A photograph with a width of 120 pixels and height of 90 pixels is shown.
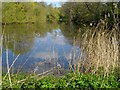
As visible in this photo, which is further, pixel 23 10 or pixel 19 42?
pixel 23 10

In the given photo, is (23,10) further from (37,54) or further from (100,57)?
(100,57)

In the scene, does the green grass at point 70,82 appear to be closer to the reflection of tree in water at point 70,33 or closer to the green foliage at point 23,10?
the green foliage at point 23,10

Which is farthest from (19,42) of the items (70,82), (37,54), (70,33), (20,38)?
(70,82)

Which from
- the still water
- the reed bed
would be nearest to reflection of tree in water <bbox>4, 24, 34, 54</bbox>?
the still water

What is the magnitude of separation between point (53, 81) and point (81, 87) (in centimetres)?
48

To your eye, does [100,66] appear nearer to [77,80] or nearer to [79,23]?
[77,80]

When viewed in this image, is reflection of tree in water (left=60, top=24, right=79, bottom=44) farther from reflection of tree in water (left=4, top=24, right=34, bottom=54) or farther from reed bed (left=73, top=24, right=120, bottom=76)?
reed bed (left=73, top=24, right=120, bottom=76)

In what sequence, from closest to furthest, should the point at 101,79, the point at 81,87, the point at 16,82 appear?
the point at 16,82 → the point at 81,87 → the point at 101,79

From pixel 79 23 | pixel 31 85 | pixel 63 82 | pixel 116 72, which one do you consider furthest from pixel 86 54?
pixel 79 23

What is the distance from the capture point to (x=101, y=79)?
4.56 metres

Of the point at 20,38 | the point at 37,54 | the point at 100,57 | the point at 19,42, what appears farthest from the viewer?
the point at 20,38

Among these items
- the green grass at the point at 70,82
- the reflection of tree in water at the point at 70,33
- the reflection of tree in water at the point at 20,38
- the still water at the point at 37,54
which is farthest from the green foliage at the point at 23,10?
the green grass at the point at 70,82

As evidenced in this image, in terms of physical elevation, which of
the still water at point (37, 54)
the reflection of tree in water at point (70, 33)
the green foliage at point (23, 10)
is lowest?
the still water at point (37, 54)

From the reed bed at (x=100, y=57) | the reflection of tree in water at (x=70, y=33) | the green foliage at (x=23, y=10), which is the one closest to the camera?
the reed bed at (x=100, y=57)
